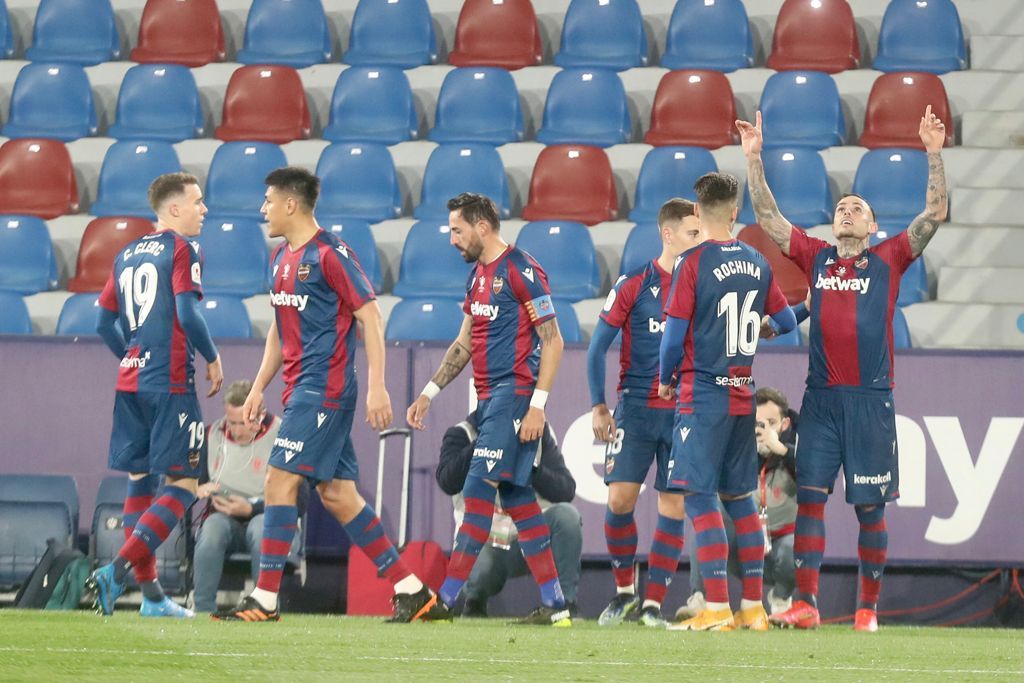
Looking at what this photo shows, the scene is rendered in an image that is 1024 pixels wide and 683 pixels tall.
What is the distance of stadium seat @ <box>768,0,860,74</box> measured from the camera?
13000mm


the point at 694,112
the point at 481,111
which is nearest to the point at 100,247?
the point at 481,111

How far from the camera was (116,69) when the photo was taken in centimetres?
1334

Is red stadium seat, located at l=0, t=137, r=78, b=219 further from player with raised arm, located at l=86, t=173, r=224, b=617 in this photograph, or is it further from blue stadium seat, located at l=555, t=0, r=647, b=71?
player with raised arm, located at l=86, t=173, r=224, b=617

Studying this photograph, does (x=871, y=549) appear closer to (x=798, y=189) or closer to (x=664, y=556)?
(x=664, y=556)

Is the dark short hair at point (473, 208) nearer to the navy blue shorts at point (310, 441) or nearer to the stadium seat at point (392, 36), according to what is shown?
the navy blue shorts at point (310, 441)

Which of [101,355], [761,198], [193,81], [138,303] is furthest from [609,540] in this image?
[193,81]

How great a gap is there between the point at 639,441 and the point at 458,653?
2828 mm

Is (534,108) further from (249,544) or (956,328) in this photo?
(249,544)

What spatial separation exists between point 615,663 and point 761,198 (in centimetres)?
338

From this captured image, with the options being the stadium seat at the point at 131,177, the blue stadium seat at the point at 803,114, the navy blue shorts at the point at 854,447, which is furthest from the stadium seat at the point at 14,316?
the navy blue shorts at the point at 854,447

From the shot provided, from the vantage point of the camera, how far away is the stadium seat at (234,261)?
11539mm

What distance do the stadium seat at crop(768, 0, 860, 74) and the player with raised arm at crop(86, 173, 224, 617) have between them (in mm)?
6671

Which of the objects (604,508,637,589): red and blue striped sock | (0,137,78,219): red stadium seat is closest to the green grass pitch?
(604,508,637,589): red and blue striped sock

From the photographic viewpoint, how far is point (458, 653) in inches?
219
